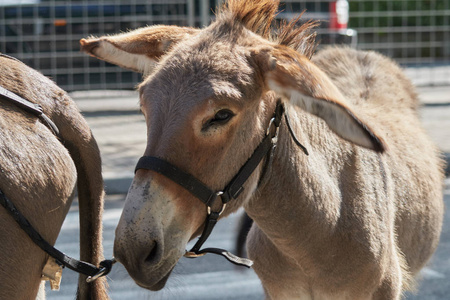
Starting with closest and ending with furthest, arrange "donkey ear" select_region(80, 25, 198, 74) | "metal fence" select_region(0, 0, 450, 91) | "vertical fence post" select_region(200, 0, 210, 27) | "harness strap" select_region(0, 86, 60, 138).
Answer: "harness strap" select_region(0, 86, 60, 138) → "donkey ear" select_region(80, 25, 198, 74) → "metal fence" select_region(0, 0, 450, 91) → "vertical fence post" select_region(200, 0, 210, 27)

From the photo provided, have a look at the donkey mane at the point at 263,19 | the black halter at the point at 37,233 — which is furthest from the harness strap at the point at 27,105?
the donkey mane at the point at 263,19

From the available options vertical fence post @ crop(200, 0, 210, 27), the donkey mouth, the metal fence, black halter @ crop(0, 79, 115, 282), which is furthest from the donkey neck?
vertical fence post @ crop(200, 0, 210, 27)

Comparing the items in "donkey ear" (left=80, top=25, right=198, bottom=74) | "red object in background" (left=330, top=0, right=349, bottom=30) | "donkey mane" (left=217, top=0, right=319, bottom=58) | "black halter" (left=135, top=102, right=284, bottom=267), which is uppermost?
"red object in background" (left=330, top=0, right=349, bottom=30)

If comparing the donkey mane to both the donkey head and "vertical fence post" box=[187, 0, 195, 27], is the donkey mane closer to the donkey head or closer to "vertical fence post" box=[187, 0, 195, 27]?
the donkey head

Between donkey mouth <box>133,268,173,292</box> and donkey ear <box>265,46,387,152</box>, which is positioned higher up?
donkey ear <box>265,46,387,152</box>

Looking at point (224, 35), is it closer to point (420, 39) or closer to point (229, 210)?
point (229, 210)

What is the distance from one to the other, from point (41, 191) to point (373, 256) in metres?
1.50

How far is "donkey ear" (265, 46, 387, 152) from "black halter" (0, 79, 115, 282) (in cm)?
89

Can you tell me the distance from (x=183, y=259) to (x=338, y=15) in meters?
7.31

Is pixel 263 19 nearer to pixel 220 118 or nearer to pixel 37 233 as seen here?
pixel 220 118

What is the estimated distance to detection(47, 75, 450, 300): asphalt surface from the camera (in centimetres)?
486

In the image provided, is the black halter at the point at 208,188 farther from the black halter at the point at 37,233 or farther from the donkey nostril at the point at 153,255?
the black halter at the point at 37,233

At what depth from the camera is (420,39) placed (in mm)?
13016

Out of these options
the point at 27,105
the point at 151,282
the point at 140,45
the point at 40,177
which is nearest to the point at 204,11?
the point at 140,45
